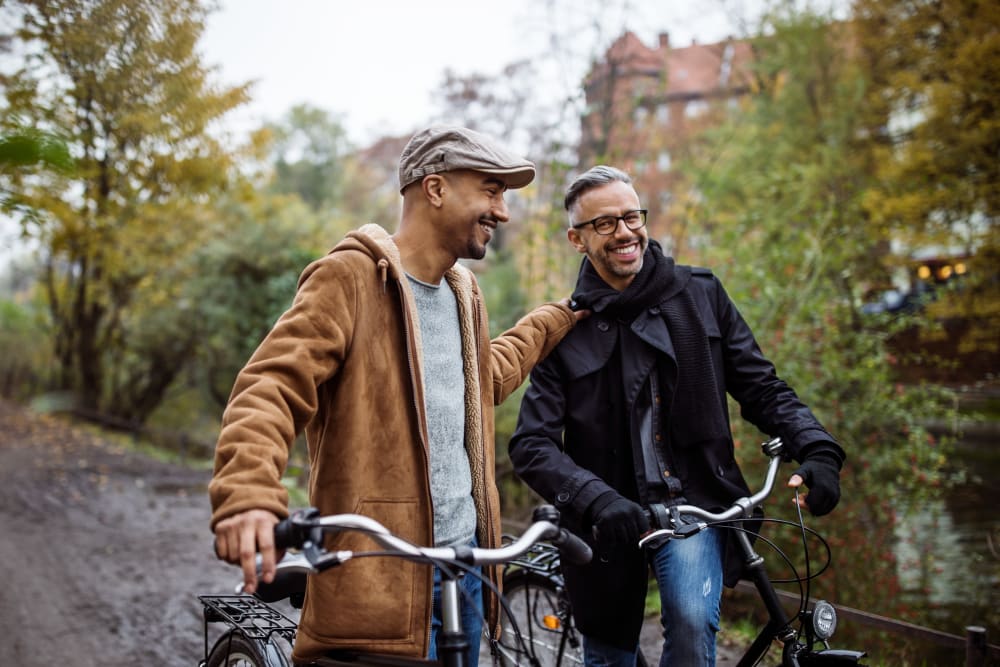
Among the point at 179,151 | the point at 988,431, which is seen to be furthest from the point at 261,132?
the point at 988,431

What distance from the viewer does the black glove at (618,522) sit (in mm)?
2418

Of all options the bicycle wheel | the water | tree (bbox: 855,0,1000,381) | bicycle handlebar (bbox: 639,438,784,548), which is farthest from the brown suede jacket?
tree (bbox: 855,0,1000,381)

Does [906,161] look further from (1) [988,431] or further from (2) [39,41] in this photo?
(2) [39,41]

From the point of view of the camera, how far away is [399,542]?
1874mm

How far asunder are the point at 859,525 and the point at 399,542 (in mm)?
5099

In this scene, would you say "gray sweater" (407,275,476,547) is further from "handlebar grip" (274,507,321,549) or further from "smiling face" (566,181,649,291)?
"smiling face" (566,181,649,291)

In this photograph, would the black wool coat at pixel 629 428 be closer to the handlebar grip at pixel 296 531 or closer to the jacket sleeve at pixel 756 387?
the jacket sleeve at pixel 756 387

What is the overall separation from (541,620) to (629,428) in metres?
1.67

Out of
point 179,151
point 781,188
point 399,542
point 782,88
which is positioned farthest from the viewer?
point 782,88

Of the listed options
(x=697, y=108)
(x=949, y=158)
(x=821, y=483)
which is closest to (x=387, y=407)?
(x=821, y=483)

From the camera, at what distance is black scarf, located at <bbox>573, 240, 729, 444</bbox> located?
2.82 m

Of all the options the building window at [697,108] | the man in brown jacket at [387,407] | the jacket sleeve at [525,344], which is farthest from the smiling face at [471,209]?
the building window at [697,108]

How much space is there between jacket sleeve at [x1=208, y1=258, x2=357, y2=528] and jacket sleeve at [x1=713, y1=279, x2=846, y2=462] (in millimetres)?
1516

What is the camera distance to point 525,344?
3.04 meters
